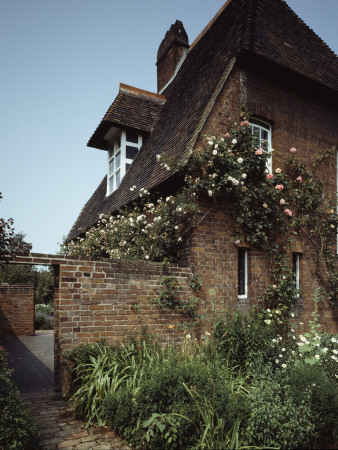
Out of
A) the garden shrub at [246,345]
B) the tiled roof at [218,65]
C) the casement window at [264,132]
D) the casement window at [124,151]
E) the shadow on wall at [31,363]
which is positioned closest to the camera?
the garden shrub at [246,345]

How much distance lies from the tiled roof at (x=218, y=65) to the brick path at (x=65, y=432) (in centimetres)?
486

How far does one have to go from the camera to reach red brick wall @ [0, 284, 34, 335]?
14.4 meters

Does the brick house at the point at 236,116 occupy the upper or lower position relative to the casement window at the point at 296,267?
upper

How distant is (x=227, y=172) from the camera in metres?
6.93

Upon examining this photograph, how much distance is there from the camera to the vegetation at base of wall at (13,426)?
3.05 meters

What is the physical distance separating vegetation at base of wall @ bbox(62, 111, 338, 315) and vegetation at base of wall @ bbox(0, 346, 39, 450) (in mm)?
4206

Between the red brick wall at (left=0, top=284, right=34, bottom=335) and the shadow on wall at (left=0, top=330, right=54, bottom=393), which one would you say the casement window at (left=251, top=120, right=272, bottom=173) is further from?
the red brick wall at (left=0, top=284, right=34, bottom=335)

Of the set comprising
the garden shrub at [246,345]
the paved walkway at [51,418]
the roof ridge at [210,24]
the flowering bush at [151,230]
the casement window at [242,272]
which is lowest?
the paved walkway at [51,418]

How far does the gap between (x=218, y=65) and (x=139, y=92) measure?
4.62 meters

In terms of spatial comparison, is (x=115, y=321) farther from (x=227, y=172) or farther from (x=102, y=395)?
(x=227, y=172)

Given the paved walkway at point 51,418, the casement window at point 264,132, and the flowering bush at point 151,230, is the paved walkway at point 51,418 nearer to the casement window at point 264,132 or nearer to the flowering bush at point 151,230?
the flowering bush at point 151,230

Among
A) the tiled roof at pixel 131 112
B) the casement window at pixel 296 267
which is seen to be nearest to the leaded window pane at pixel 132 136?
the tiled roof at pixel 131 112

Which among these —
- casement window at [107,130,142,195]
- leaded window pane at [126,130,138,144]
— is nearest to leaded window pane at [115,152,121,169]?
casement window at [107,130,142,195]

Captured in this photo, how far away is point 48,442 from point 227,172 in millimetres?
5336
